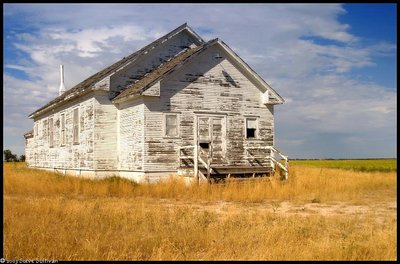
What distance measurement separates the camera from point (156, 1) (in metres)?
7.36

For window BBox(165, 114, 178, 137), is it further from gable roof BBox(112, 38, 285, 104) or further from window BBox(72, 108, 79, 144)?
window BBox(72, 108, 79, 144)

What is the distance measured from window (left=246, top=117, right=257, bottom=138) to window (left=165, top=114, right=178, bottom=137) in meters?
3.79

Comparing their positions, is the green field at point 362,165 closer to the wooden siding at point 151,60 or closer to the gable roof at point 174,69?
the gable roof at point 174,69

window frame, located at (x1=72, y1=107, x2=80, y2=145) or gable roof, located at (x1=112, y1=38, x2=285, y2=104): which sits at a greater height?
gable roof, located at (x1=112, y1=38, x2=285, y2=104)

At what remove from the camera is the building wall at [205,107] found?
1997cm

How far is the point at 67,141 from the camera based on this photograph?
25625 mm

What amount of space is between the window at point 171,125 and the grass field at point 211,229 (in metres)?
4.48

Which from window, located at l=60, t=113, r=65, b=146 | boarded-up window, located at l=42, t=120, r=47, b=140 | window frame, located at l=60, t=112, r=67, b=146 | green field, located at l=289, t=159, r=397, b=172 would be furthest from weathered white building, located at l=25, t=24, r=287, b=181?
green field, located at l=289, t=159, r=397, b=172

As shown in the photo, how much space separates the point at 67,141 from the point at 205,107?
29.8 feet

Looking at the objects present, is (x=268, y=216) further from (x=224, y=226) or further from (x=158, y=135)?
(x=158, y=135)

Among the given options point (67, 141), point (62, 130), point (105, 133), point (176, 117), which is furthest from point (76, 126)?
point (176, 117)

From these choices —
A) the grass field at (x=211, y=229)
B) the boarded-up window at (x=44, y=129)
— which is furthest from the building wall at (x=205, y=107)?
the boarded-up window at (x=44, y=129)

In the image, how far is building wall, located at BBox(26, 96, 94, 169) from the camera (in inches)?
878

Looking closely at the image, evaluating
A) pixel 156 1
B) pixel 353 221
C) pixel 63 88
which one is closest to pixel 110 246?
pixel 156 1
